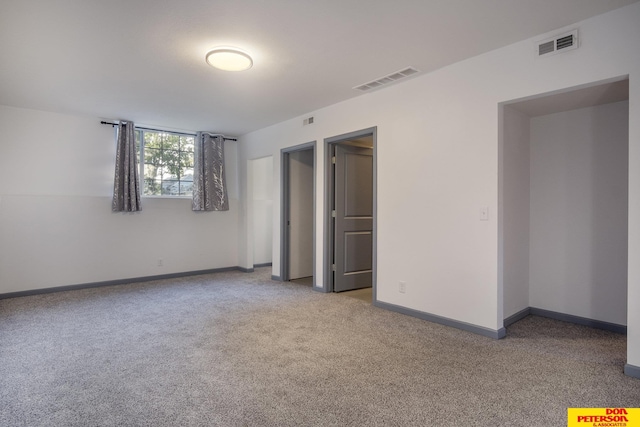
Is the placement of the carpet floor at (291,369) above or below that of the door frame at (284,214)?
below

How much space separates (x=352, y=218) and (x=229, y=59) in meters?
2.79

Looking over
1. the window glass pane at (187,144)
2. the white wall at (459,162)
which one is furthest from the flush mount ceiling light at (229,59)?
the window glass pane at (187,144)

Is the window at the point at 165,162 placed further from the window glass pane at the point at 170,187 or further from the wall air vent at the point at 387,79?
the wall air vent at the point at 387,79

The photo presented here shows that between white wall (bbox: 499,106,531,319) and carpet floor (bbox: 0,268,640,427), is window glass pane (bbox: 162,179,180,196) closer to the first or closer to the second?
carpet floor (bbox: 0,268,640,427)

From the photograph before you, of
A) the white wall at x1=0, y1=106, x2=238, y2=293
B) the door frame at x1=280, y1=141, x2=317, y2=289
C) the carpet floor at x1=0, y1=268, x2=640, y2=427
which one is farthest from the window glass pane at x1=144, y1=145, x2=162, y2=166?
the carpet floor at x1=0, y1=268, x2=640, y2=427

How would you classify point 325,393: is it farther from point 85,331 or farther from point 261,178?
point 261,178

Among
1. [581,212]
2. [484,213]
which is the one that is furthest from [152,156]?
[581,212]

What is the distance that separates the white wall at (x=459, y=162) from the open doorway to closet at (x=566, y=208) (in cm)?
18

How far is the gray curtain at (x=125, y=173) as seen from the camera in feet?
17.6

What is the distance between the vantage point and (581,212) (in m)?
3.63

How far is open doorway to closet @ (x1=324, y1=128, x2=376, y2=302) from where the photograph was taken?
16.1ft

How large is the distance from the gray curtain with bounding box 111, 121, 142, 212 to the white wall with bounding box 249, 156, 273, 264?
222cm

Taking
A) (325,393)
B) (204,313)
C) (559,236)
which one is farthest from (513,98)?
(204,313)

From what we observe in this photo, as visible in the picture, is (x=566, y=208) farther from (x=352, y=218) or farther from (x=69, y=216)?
(x=69, y=216)
